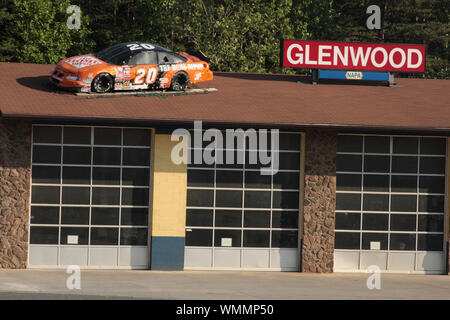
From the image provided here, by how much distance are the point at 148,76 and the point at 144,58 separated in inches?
27.0

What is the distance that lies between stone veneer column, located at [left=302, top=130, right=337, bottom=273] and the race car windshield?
21.7ft

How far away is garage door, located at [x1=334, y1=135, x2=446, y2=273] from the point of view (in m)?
23.6

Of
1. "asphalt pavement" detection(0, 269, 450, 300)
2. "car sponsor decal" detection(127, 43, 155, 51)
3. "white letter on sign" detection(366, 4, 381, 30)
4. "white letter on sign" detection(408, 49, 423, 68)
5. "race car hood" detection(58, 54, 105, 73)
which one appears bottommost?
"asphalt pavement" detection(0, 269, 450, 300)

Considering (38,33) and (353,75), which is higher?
(38,33)

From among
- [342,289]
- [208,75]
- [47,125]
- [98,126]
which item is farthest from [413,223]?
[47,125]

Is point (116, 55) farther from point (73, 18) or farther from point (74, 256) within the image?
point (73, 18)

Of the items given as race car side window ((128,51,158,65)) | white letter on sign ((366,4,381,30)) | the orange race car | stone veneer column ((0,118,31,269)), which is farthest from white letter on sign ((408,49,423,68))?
white letter on sign ((366,4,381,30))

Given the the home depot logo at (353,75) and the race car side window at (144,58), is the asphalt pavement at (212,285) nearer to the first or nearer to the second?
the race car side window at (144,58)

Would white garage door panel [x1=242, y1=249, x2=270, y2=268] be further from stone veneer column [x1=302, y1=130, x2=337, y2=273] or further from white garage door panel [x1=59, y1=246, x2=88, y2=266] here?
white garage door panel [x1=59, y1=246, x2=88, y2=266]

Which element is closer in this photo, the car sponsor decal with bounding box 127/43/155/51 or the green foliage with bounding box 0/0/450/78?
the car sponsor decal with bounding box 127/43/155/51

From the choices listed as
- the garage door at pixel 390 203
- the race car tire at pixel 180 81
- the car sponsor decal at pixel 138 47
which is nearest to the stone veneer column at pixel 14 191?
the car sponsor decal at pixel 138 47

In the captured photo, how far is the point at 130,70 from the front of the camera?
79.3 feet

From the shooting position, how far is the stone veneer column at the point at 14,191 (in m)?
21.6

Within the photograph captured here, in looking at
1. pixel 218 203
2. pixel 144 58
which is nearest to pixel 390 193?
pixel 218 203
